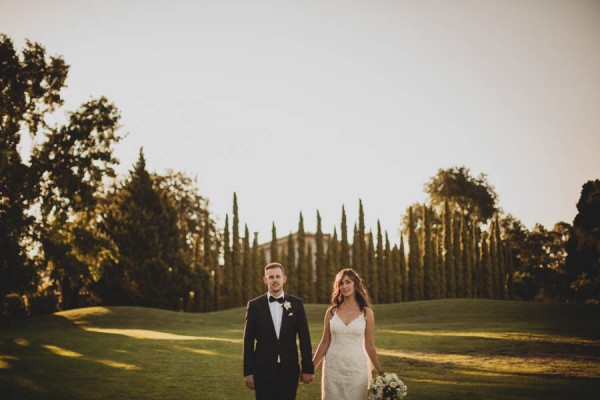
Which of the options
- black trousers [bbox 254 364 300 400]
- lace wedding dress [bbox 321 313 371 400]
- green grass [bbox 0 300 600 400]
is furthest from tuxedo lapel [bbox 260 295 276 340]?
green grass [bbox 0 300 600 400]

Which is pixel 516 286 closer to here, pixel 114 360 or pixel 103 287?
pixel 103 287

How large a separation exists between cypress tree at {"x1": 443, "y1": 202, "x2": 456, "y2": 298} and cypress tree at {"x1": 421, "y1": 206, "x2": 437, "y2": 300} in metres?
1.77

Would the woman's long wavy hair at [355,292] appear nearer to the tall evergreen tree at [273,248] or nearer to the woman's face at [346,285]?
the woman's face at [346,285]

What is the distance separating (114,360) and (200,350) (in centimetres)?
304

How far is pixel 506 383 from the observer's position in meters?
11.7

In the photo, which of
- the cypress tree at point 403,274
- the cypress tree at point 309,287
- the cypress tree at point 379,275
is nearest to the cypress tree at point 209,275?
the cypress tree at point 309,287

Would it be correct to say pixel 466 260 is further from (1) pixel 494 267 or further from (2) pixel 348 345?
(2) pixel 348 345

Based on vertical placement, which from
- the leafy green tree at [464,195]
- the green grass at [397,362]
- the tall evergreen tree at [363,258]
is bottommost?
the green grass at [397,362]

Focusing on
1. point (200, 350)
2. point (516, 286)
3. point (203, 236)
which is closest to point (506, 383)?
point (200, 350)

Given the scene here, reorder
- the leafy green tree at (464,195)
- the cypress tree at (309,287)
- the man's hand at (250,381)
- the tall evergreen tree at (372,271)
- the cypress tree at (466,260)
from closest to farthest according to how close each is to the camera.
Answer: the man's hand at (250,381) → the cypress tree at (309,287) → the tall evergreen tree at (372,271) → the cypress tree at (466,260) → the leafy green tree at (464,195)

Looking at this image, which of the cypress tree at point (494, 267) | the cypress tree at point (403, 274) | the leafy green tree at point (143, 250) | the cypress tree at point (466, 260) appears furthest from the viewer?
the cypress tree at point (494, 267)

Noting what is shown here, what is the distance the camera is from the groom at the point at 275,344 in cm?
584

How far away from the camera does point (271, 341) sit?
5.94 metres

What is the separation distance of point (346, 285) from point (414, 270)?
4252 centimetres
